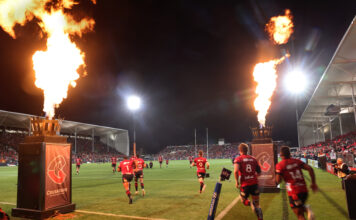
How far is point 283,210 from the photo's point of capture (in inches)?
356

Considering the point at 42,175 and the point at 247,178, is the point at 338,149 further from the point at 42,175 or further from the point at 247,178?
the point at 42,175

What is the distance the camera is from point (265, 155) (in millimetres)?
13359

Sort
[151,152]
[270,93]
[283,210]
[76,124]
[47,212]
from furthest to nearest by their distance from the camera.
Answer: [151,152] → [76,124] → [270,93] → [283,210] → [47,212]

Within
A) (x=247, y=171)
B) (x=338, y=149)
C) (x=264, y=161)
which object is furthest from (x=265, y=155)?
(x=338, y=149)

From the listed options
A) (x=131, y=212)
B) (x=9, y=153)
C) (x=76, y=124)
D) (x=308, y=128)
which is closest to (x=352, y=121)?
(x=308, y=128)

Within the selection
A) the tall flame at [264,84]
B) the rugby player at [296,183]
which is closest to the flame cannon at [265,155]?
the tall flame at [264,84]

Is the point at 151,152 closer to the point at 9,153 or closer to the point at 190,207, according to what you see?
the point at 9,153

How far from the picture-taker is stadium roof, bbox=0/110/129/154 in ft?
186

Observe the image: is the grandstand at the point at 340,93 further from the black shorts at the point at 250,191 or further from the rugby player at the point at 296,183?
the black shorts at the point at 250,191

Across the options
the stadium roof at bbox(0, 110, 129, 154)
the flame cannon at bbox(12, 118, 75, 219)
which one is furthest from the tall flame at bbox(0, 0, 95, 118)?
the stadium roof at bbox(0, 110, 129, 154)

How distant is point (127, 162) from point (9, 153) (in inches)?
2084

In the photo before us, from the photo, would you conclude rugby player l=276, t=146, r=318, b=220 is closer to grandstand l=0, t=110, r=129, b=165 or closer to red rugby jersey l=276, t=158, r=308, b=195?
red rugby jersey l=276, t=158, r=308, b=195

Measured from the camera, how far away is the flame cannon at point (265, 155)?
42.8ft

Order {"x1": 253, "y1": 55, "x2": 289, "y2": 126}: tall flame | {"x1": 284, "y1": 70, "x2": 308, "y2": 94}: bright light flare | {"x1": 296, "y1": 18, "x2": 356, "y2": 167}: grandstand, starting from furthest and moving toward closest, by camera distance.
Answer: {"x1": 284, "y1": 70, "x2": 308, "y2": 94}: bright light flare, {"x1": 296, "y1": 18, "x2": 356, "y2": 167}: grandstand, {"x1": 253, "y1": 55, "x2": 289, "y2": 126}: tall flame
